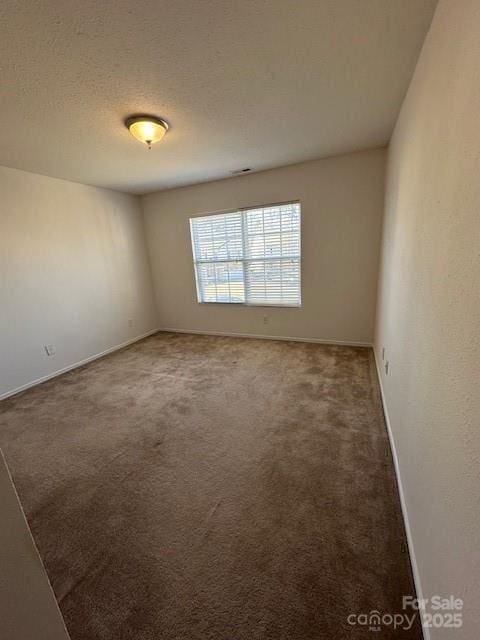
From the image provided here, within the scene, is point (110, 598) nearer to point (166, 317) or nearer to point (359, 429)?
point (359, 429)

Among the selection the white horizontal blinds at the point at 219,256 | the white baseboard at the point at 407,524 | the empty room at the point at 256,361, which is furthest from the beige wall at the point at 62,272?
the white baseboard at the point at 407,524

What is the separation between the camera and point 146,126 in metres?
1.99

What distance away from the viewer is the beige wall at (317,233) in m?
3.20

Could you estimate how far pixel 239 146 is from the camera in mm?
2625

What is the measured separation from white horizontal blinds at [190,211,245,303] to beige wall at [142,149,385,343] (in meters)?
0.14

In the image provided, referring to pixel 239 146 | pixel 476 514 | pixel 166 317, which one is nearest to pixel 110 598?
pixel 476 514

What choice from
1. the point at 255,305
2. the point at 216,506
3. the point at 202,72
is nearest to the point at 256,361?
the point at 255,305

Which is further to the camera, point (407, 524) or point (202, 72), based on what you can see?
point (202, 72)

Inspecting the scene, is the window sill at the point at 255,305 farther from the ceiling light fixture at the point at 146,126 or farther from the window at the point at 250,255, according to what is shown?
the ceiling light fixture at the point at 146,126

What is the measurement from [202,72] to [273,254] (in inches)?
96.6

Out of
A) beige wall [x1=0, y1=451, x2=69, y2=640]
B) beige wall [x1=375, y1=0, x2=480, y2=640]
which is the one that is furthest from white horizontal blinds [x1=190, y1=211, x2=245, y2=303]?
beige wall [x1=0, y1=451, x2=69, y2=640]

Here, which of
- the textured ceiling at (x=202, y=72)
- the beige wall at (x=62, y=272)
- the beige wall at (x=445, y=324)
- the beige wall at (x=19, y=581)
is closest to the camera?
the beige wall at (x=19, y=581)

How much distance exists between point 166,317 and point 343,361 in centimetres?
327

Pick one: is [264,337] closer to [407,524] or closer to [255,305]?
[255,305]
